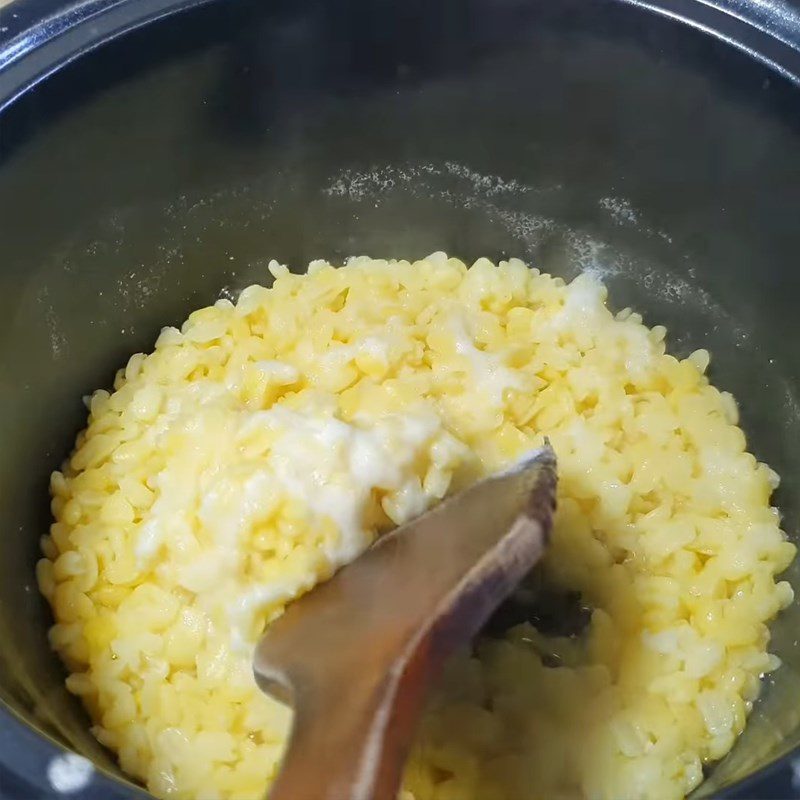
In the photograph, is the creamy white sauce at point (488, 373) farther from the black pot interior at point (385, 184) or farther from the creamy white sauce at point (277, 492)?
the black pot interior at point (385, 184)

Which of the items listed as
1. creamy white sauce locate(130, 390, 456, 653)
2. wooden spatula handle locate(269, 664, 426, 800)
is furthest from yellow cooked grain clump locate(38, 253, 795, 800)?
wooden spatula handle locate(269, 664, 426, 800)

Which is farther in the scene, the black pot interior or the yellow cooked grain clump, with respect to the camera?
the black pot interior

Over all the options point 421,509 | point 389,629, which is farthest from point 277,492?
point 389,629

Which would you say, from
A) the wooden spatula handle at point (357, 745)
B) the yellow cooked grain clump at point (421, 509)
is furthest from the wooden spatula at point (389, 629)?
the yellow cooked grain clump at point (421, 509)

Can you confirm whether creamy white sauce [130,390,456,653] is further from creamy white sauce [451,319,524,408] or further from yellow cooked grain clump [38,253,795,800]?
creamy white sauce [451,319,524,408]

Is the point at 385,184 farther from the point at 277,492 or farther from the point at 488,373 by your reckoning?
the point at 277,492

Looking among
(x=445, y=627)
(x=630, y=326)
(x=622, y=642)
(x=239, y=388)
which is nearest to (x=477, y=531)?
(x=445, y=627)
